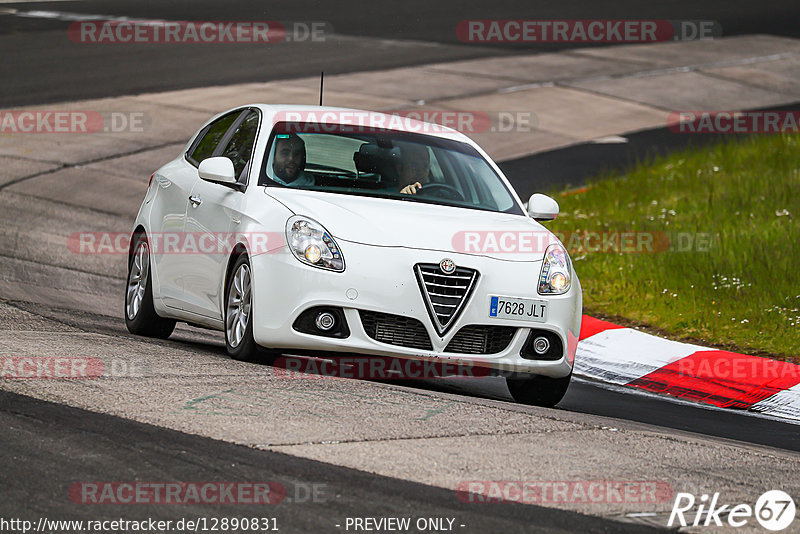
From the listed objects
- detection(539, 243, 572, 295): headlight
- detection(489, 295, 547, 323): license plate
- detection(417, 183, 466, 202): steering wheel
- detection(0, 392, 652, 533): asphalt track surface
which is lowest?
detection(0, 392, 652, 533): asphalt track surface

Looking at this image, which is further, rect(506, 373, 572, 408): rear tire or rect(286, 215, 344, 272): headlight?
rect(506, 373, 572, 408): rear tire

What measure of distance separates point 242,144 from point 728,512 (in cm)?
454

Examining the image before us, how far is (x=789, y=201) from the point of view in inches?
536

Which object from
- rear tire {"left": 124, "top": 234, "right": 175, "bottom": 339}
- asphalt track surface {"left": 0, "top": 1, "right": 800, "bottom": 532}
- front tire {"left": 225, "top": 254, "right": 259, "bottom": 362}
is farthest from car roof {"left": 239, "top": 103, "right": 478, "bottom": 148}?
asphalt track surface {"left": 0, "top": 1, "right": 800, "bottom": 532}

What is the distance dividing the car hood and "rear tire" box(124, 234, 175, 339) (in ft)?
5.65

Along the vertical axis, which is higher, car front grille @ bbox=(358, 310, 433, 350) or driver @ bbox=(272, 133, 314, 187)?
driver @ bbox=(272, 133, 314, 187)

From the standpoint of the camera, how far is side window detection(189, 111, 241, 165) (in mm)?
9492

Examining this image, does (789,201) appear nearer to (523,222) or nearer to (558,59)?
(523,222)

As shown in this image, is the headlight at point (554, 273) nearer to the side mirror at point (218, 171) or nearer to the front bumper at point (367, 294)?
the front bumper at point (367, 294)

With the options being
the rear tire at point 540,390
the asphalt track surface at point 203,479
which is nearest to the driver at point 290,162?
the rear tire at point 540,390

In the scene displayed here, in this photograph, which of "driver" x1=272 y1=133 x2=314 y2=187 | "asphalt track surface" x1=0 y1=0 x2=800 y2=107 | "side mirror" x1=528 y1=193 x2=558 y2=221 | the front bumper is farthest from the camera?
"asphalt track surface" x1=0 y1=0 x2=800 y2=107

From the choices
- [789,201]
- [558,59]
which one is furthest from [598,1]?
[789,201]

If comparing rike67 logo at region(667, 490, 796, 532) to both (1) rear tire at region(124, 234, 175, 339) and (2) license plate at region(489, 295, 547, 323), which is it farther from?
(1) rear tire at region(124, 234, 175, 339)

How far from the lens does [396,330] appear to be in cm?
755
